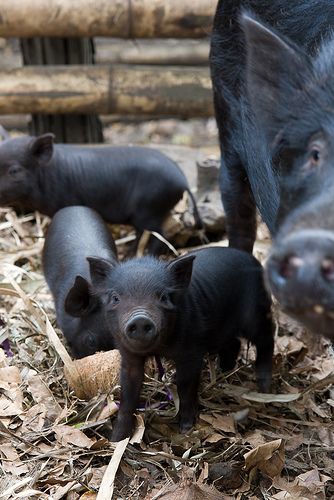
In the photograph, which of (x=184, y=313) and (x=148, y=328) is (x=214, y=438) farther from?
(x=148, y=328)

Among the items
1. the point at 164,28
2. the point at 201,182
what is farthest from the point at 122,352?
the point at 164,28

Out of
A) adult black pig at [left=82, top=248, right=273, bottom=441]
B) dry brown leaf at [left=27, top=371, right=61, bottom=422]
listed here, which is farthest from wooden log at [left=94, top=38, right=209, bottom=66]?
dry brown leaf at [left=27, top=371, right=61, bottom=422]

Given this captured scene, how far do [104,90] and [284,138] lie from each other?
3267mm

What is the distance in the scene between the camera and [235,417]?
3.45 m

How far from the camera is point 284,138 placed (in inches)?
109

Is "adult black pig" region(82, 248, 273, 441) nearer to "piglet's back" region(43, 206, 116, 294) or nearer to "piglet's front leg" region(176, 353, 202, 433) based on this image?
"piglet's front leg" region(176, 353, 202, 433)

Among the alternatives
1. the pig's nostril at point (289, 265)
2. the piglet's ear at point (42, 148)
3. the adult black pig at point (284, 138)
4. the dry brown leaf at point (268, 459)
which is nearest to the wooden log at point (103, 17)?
the piglet's ear at point (42, 148)

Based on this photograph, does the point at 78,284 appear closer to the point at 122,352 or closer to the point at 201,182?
the point at 122,352

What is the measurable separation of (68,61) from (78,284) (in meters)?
3.07

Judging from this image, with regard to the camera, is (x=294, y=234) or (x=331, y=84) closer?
(x=294, y=234)

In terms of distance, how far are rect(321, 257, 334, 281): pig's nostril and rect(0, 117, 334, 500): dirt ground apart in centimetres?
117

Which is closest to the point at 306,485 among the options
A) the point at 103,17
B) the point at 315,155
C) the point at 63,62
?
the point at 315,155

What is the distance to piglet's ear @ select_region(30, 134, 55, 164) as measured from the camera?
191 inches

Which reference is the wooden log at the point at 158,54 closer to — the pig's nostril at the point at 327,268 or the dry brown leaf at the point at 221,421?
the dry brown leaf at the point at 221,421
